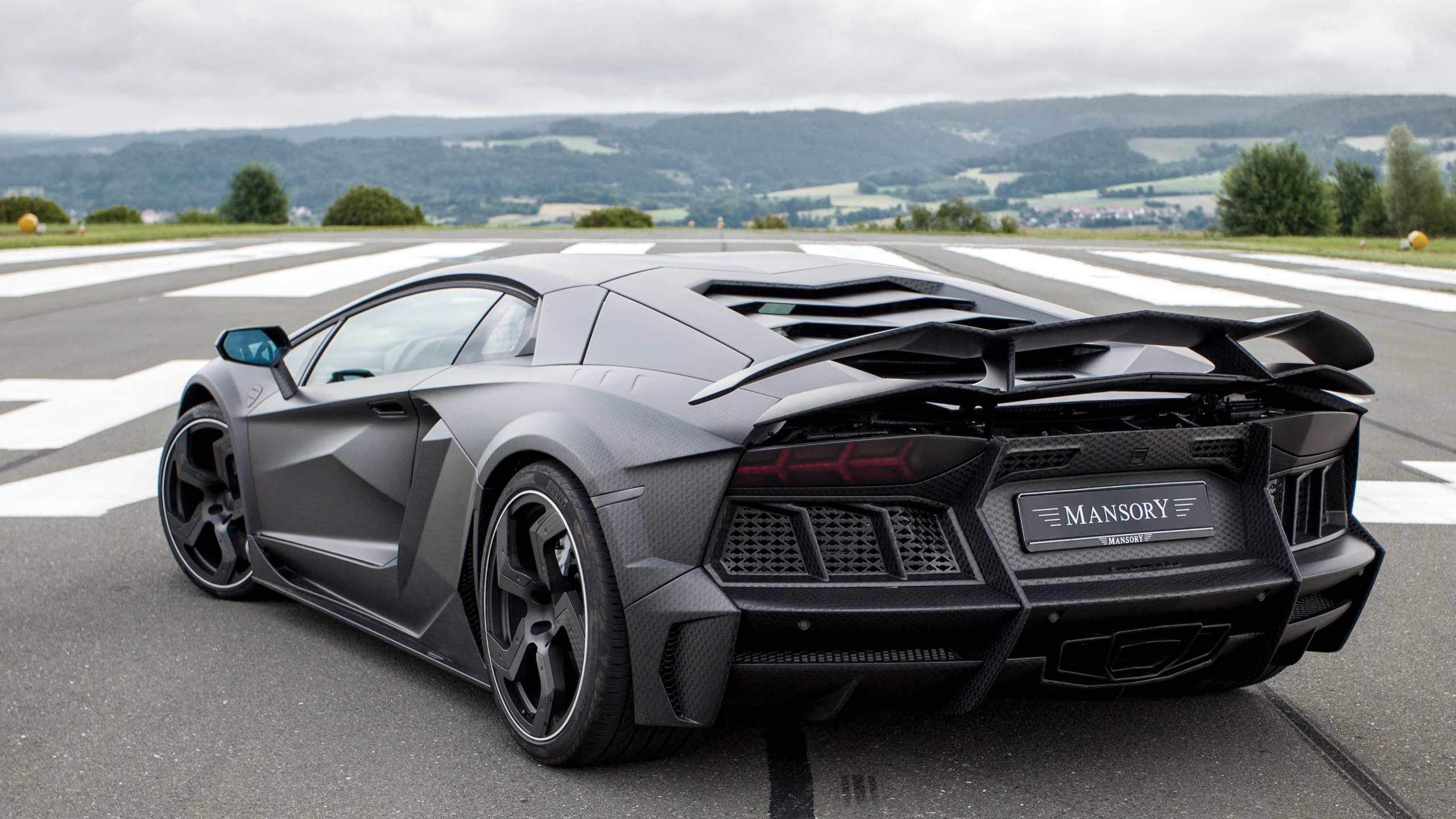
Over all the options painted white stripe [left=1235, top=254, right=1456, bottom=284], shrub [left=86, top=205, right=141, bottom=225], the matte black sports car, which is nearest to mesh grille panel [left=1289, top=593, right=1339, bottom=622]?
the matte black sports car

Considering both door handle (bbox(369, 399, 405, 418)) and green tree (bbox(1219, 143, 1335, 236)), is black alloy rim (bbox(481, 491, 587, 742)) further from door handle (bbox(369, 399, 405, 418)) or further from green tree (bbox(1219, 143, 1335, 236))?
green tree (bbox(1219, 143, 1335, 236))

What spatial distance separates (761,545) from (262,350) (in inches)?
90.8

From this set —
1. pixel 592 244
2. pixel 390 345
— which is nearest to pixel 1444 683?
pixel 390 345

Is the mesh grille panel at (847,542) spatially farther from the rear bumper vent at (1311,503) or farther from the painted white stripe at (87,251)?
the painted white stripe at (87,251)

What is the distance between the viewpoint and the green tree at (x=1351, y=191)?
84.7 metres

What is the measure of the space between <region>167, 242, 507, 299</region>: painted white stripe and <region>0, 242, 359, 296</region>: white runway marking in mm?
1991

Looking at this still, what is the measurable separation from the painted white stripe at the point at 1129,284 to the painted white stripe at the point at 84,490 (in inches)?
505

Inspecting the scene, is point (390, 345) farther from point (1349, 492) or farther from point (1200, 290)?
point (1200, 290)

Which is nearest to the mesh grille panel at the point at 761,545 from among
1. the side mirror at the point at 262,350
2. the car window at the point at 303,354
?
the side mirror at the point at 262,350

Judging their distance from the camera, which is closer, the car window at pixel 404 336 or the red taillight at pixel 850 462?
the red taillight at pixel 850 462

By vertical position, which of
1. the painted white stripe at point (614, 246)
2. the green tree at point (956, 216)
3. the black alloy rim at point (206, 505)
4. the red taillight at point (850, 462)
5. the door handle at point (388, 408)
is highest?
the red taillight at point (850, 462)

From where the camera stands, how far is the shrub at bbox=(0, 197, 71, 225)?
60.1 metres

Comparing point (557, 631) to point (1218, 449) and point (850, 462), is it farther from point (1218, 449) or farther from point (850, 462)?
point (1218, 449)

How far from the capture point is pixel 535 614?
10.3ft
